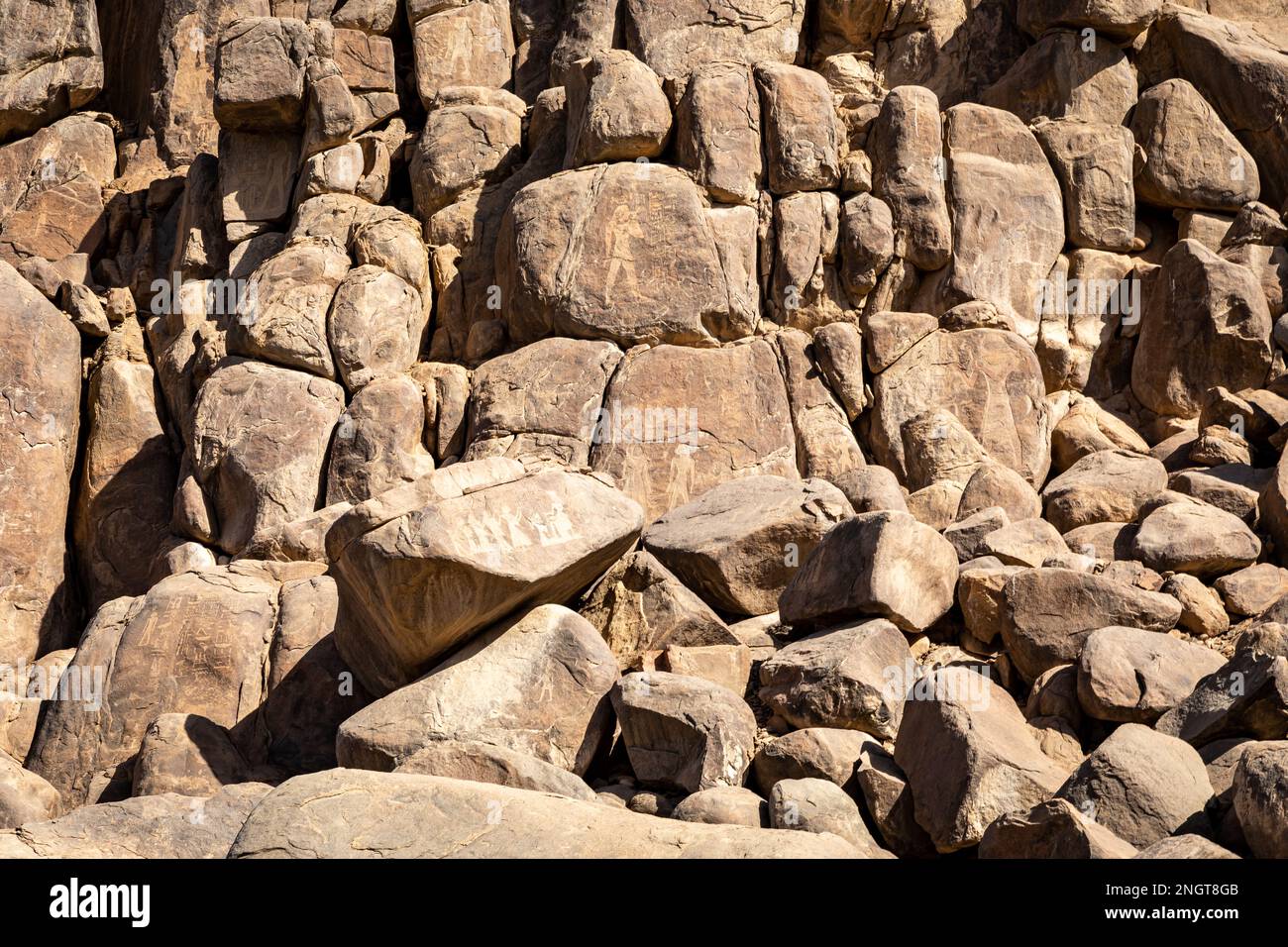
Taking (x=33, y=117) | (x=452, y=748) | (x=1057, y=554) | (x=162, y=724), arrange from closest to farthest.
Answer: (x=452, y=748)
(x=162, y=724)
(x=1057, y=554)
(x=33, y=117)

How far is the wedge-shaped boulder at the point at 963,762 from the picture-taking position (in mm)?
7492

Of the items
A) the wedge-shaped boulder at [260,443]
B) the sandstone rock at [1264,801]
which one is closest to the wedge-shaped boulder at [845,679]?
the sandstone rock at [1264,801]

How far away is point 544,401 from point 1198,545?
6110 millimetres

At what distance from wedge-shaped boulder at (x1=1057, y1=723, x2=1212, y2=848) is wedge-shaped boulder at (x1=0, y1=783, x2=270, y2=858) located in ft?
14.6

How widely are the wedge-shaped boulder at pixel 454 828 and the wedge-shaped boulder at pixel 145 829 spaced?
1.39m

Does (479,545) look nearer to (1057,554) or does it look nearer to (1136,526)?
(1057,554)

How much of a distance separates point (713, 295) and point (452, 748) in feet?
23.9

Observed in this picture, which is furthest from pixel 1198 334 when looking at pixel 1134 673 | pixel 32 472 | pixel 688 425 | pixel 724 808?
pixel 32 472

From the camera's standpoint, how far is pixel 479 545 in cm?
928

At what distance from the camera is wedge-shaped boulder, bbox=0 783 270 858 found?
7.87 metres

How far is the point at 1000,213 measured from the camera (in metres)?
15.6

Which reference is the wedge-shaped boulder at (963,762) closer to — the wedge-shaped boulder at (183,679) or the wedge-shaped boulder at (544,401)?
the wedge-shaped boulder at (183,679)

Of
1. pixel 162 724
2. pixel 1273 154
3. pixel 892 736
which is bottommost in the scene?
pixel 162 724

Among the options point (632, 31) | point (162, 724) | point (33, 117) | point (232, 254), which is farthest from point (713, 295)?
point (33, 117)
